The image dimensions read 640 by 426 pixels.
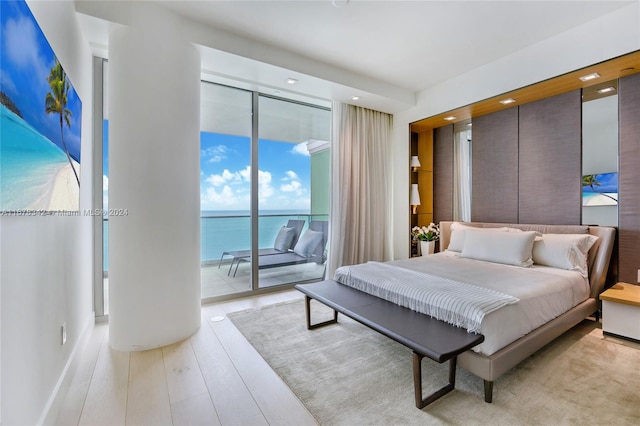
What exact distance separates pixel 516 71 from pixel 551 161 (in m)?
1.09

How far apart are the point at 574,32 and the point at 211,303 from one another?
4.75 meters

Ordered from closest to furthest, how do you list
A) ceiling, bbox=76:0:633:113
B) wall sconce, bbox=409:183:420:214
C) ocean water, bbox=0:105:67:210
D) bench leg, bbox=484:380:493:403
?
ocean water, bbox=0:105:67:210, bench leg, bbox=484:380:493:403, ceiling, bbox=76:0:633:113, wall sconce, bbox=409:183:420:214

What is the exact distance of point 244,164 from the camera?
150 inches

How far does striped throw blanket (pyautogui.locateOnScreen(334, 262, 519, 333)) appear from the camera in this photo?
1.90 metres

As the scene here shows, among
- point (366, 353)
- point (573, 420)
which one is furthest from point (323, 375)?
point (573, 420)

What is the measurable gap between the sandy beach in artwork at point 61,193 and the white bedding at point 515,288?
2.51 m

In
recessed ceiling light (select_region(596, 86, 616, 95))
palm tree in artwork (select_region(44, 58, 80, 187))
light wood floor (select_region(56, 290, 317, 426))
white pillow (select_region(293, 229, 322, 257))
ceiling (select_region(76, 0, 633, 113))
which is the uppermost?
ceiling (select_region(76, 0, 633, 113))

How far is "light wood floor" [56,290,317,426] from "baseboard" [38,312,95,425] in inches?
2.1

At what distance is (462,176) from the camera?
14.0 ft

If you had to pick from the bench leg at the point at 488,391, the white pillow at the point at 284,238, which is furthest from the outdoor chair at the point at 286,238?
the bench leg at the point at 488,391

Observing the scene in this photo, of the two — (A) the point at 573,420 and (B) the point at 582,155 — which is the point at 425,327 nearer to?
(A) the point at 573,420

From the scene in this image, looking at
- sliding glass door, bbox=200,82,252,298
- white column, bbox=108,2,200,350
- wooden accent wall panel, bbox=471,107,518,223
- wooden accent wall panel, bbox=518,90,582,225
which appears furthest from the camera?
wooden accent wall panel, bbox=471,107,518,223

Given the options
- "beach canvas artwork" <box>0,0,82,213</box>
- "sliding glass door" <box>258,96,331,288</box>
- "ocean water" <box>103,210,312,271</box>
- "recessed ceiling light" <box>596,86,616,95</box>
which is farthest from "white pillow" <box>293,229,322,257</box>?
"recessed ceiling light" <box>596,86,616,95</box>

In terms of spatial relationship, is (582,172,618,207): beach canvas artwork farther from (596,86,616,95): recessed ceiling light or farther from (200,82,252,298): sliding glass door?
(200,82,252,298): sliding glass door
